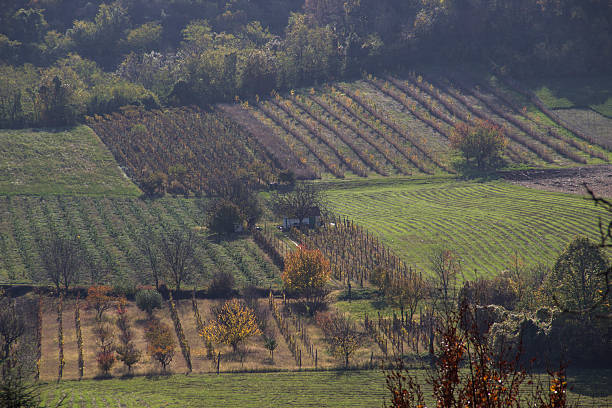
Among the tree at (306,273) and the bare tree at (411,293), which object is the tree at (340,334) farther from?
the bare tree at (411,293)

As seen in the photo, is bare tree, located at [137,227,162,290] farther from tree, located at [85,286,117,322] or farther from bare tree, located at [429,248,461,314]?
bare tree, located at [429,248,461,314]

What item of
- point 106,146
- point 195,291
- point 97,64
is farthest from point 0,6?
point 195,291

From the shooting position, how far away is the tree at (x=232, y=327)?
4941cm

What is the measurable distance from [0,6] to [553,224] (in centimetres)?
12341

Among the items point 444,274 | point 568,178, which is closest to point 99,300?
point 444,274

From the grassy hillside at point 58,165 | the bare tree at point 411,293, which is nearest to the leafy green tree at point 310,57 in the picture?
the grassy hillside at point 58,165

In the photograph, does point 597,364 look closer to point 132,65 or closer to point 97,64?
point 132,65

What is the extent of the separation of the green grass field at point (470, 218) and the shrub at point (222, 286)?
59.8 feet

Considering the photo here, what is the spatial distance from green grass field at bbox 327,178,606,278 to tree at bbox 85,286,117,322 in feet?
96.1

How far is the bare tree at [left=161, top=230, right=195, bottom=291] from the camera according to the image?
5916 centimetres

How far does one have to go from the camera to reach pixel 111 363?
46656mm

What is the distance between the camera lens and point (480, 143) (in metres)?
92.6

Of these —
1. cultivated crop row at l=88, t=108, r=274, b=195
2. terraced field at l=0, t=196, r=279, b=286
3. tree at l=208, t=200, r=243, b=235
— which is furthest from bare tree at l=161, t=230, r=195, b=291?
cultivated crop row at l=88, t=108, r=274, b=195

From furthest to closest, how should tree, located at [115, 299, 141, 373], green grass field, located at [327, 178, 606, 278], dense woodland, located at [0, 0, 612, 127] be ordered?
dense woodland, located at [0, 0, 612, 127] → green grass field, located at [327, 178, 606, 278] → tree, located at [115, 299, 141, 373]
